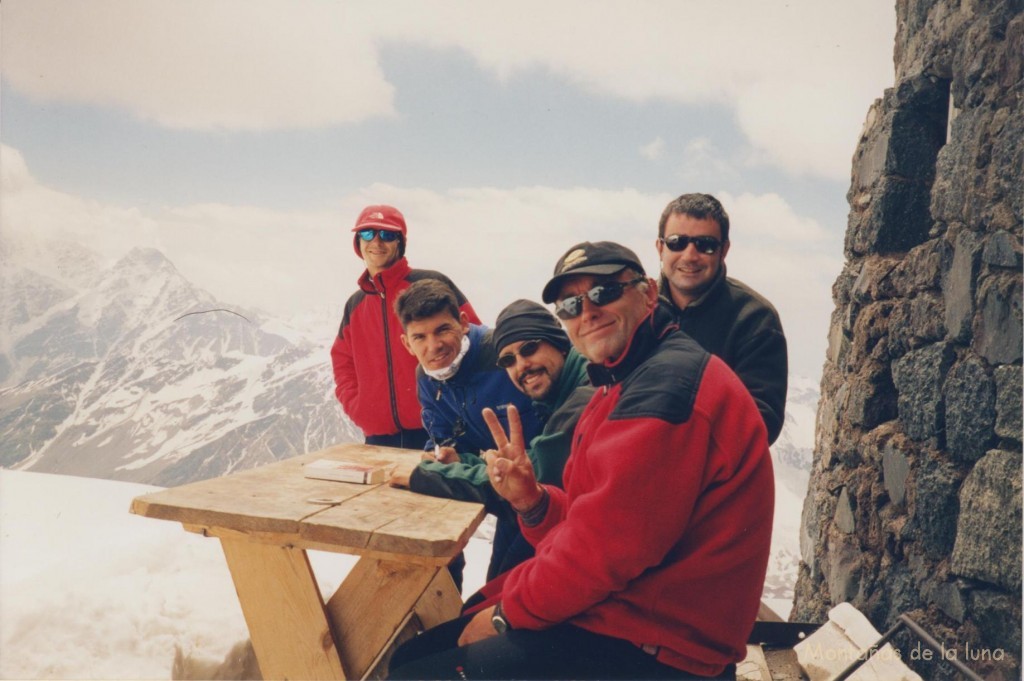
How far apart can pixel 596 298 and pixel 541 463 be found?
63cm

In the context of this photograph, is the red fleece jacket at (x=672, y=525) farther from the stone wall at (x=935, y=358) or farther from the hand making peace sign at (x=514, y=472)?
the stone wall at (x=935, y=358)

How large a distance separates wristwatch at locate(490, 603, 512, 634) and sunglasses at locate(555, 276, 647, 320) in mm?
719

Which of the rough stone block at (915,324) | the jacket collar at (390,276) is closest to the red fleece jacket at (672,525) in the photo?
the rough stone block at (915,324)

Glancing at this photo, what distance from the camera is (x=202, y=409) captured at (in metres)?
135

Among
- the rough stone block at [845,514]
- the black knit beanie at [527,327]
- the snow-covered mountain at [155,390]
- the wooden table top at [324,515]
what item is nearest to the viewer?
the wooden table top at [324,515]

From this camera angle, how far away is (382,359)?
354cm

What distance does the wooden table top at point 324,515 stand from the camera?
174cm

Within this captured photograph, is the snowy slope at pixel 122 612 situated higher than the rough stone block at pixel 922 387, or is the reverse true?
the rough stone block at pixel 922 387

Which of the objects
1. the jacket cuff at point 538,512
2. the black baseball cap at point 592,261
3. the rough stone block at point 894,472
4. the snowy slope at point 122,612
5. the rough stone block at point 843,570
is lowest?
the snowy slope at point 122,612

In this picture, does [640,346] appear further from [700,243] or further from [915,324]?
[915,324]

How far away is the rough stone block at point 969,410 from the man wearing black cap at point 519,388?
132 centimetres

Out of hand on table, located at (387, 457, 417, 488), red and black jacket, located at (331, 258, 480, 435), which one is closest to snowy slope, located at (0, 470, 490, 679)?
red and black jacket, located at (331, 258, 480, 435)

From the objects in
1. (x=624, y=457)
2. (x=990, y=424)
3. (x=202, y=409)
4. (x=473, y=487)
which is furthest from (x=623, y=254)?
(x=202, y=409)

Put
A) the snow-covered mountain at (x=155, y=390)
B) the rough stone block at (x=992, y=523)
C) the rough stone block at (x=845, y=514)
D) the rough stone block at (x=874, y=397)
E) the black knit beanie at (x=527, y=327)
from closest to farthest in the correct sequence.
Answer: the rough stone block at (x=992, y=523) → the black knit beanie at (x=527, y=327) → the rough stone block at (x=874, y=397) → the rough stone block at (x=845, y=514) → the snow-covered mountain at (x=155, y=390)
